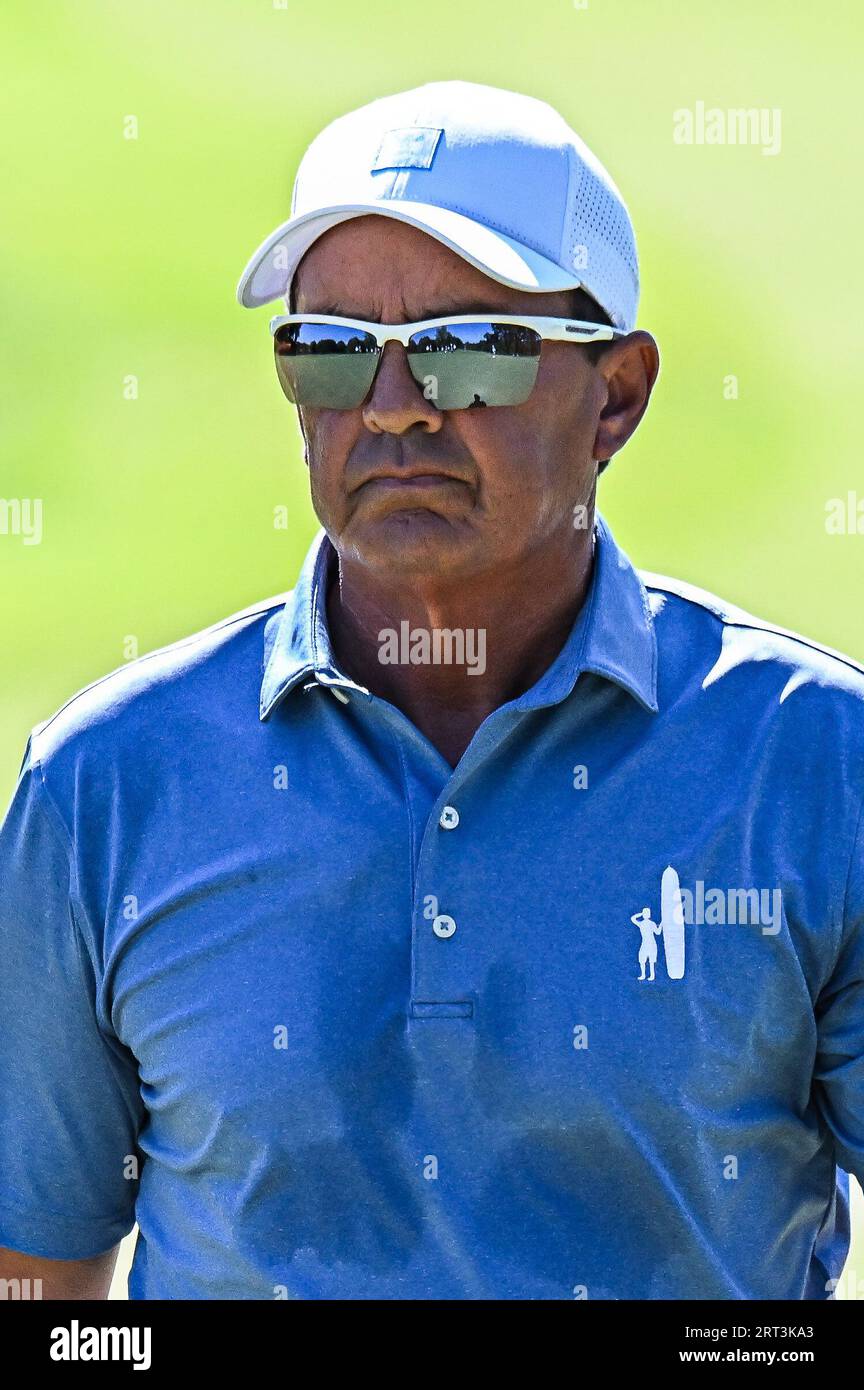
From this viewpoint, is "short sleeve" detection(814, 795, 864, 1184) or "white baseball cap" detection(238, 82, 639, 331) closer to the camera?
"short sleeve" detection(814, 795, 864, 1184)

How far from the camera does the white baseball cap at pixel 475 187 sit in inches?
88.0

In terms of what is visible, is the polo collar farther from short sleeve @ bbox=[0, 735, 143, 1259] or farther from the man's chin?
short sleeve @ bbox=[0, 735, 143, 1259]

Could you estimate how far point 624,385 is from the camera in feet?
8.07

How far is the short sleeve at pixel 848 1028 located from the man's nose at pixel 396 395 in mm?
654

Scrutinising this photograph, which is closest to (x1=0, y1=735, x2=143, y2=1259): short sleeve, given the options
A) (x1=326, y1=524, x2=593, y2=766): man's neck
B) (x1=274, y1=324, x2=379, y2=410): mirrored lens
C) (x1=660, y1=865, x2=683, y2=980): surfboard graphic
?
Result: (x1=326, y1=524, x2=593, y2=766): man's neck

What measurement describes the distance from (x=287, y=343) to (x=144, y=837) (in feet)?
1.93

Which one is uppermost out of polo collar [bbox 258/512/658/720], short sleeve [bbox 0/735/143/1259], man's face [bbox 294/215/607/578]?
man's face [bbox 294/215/607/578]

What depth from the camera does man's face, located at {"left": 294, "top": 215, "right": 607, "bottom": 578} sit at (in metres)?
2.22

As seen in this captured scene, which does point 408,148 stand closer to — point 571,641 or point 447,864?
point 571,641

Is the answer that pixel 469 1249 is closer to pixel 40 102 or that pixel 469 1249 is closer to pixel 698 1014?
pixel 698 1014

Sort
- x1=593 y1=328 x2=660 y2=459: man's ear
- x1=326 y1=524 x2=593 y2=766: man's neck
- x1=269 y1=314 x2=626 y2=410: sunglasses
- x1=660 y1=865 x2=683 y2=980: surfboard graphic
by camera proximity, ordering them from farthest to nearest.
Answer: x1=593 y1=328 x2=660 y2=459: man's ear, x1=326 y1=524 x2=593 y2=766: man's neck, x1=269 y1=314 x2=626 y2=410: sunglasses, x1=660 y1=865 x2=683 y2=980: surfboard graphic

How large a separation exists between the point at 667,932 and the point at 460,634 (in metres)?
0.44

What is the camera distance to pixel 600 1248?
211cm

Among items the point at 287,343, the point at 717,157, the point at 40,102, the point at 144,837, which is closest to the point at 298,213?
the point at 287,343
